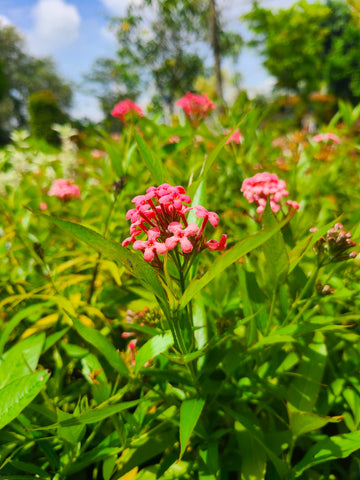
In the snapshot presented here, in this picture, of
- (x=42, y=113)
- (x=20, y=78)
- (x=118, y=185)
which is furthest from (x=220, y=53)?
(x=20, y=78)

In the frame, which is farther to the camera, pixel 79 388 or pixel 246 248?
pixel 79 388

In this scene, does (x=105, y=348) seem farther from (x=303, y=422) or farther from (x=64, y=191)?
(x=64, y=191)

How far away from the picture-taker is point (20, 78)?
4559 cm

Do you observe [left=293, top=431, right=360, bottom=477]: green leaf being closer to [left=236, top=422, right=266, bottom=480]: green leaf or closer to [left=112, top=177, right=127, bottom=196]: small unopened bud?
[left=236, top=422, right=266, bottom=480]: green leaf

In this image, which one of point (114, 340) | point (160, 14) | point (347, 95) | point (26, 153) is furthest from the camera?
point (347, 95)

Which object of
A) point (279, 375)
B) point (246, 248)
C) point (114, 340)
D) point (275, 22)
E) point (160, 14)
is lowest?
point (279, 375)

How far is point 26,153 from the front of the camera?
9.78ft

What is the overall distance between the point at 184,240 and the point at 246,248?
0.12 metres

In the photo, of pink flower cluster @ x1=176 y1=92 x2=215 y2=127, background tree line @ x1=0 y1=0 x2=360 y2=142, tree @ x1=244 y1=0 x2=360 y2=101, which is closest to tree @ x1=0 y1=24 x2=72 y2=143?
background tree line @ x1=0 y1=0 x2=360 y2=142

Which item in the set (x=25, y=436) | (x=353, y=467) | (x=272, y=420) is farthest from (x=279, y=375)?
(x=25, y=436)

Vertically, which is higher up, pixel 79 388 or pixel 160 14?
pixel 160 14

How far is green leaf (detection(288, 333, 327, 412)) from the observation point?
0.89 metres

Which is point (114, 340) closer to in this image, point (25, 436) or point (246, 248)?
point (25, 436)

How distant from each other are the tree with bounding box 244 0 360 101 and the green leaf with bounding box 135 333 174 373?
25.7 metres
